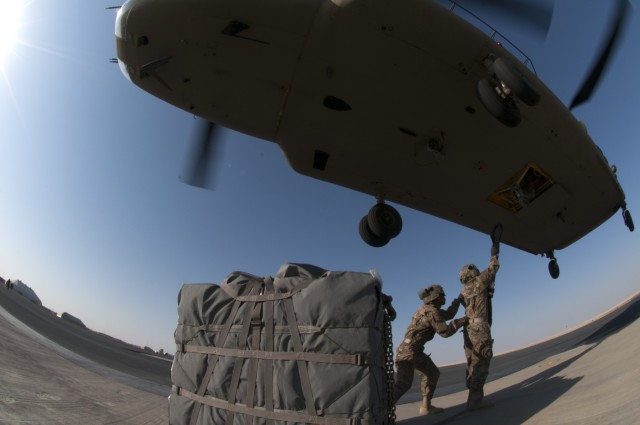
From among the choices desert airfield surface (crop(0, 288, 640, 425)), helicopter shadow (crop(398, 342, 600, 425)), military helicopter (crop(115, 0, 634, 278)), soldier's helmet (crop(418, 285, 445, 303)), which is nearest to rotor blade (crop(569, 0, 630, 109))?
military helicopter (crop(115, 0, 634, 278))

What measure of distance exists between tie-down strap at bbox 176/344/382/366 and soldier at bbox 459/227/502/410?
227cm

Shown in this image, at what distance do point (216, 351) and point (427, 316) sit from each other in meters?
2.79

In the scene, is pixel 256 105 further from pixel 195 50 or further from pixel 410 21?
pixel 410 21

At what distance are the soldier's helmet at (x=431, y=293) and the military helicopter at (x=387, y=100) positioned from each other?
2.65 meters

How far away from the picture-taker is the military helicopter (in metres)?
4.28

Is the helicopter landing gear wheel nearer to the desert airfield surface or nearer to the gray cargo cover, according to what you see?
the desert airfield surface

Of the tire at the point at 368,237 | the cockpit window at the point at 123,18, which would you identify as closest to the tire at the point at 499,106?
the tire at the point at 368,237

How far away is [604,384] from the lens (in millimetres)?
2600

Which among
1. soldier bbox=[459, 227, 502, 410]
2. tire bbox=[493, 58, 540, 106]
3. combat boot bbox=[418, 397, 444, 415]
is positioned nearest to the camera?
soldier bbox=[459, 227, 502, 410]

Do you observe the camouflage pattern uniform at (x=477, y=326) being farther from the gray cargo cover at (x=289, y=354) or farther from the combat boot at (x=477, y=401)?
the gray cargo cover at (x=289, y=354)

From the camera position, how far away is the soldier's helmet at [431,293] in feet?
13.0

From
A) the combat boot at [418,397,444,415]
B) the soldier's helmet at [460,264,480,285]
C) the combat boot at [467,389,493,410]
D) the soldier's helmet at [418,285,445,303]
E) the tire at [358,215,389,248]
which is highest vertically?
the tire at [358,215,389,248]

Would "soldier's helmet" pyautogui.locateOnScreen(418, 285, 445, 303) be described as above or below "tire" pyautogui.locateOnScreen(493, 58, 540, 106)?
below

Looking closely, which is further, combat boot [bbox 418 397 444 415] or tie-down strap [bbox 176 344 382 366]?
combat boot [bbox 418 397 444 415]
